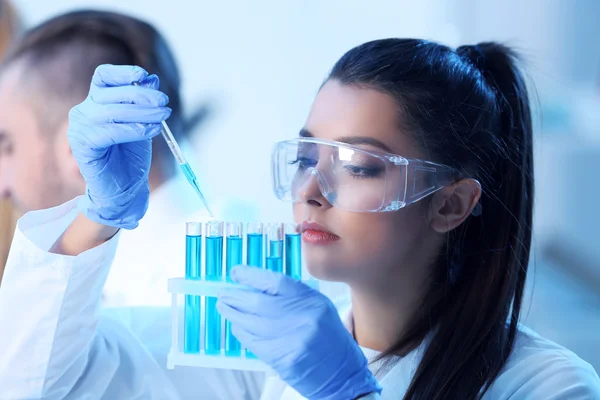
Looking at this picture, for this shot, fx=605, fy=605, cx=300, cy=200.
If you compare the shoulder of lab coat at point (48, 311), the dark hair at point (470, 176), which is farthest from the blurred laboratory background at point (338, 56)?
the shoulder of lab coat at point (48, 311)

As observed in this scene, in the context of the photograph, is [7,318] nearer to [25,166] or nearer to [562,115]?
[25,166]

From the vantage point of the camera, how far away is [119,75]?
4.85 ft

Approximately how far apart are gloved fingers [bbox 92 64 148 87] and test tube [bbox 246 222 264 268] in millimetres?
453

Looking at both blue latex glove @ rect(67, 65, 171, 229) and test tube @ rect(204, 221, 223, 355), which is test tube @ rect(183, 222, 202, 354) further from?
blue latex glove @ rect(67, 65, 171, 229)

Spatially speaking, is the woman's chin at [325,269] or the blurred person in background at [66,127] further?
the blurred person in background at [66,127]

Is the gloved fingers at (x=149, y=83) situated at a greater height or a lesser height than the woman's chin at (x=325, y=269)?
greater

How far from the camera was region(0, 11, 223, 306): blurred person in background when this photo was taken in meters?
2.83

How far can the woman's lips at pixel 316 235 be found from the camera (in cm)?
158

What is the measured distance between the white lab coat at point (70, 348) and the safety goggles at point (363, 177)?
464mm

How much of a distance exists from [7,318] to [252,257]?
70 cm

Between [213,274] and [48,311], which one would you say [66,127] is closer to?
[48,311]

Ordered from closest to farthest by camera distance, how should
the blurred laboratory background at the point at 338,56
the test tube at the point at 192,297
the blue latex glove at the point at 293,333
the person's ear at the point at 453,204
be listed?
the blue latex glove at the point at 293,333 → the test tube at the point at 192,297 → the person's ear at the point at 453,204 → the blurred laboratory background at the point at 338,56

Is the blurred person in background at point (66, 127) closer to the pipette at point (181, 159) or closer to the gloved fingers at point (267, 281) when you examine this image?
the pipette at point (181, 159)

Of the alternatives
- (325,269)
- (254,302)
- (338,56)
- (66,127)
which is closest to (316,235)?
(325,269)
